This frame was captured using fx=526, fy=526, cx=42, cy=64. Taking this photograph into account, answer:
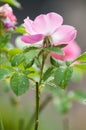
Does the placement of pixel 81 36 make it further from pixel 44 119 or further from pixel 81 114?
pixel 44 119

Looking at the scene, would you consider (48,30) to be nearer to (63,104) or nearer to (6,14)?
(6,14)

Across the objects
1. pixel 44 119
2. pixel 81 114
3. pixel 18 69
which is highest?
pixel 18 69

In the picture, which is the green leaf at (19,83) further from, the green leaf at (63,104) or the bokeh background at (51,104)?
the green leaf at (63,104)

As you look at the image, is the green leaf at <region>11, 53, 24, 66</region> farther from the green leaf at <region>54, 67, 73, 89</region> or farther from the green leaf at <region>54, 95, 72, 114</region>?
the green leaf at <region>54, 95, 72, 114</region>

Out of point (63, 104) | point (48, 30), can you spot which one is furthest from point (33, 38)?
point (63, 104)

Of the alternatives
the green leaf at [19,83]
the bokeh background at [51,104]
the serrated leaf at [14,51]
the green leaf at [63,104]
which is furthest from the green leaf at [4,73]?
the green leaf at [63,104]

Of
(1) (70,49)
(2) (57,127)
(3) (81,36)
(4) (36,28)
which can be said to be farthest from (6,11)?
(3) (81,36)
